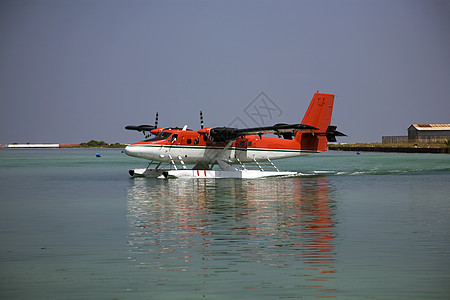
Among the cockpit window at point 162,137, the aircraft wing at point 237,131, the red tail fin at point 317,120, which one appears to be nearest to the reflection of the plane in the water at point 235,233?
the aircraft wing at point 237,131

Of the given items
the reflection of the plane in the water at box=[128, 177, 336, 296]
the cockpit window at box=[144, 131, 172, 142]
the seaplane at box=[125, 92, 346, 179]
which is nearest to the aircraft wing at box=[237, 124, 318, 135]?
the seaplane at box=[125, 92, 346, 179]

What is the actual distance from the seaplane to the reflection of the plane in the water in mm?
9992

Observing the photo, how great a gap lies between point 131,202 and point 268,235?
27.8 feet

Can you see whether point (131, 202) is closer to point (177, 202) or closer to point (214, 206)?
point (177, 202)

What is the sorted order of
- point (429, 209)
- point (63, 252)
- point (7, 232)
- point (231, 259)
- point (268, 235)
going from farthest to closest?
point (429, 209)
point (7, 232)
point (268, 235)
point (63, 252)
point (231, 259)

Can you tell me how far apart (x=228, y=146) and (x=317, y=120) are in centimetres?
583

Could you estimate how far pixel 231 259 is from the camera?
31.9ft

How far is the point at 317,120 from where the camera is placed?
3584 centimetres

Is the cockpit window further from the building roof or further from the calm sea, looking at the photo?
the building roof

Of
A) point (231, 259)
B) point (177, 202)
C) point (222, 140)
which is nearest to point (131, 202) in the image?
point (177, 202)

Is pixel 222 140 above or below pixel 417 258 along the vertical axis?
above

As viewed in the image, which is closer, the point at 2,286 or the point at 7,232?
the point at 2,286

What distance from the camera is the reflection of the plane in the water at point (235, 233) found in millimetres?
9367

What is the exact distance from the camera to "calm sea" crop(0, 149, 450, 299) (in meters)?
7.93
